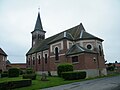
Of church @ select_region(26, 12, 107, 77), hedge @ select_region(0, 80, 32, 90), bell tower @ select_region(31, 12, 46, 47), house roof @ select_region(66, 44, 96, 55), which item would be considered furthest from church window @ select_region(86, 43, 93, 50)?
bell tower @ select_region(31, 12, 46, 47)

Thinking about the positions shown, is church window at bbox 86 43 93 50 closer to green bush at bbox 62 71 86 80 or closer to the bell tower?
green bush at bbox 62 71 86 80

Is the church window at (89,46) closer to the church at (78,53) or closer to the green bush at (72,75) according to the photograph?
the church at (78,53)

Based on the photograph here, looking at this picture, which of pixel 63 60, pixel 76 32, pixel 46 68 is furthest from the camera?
pixel 46 68

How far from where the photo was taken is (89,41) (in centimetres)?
3061

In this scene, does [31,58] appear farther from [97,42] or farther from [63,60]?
[97,42]

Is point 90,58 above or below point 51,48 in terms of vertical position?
below

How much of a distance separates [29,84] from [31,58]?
30.1m

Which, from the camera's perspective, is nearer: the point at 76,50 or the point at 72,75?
the point at 72,75

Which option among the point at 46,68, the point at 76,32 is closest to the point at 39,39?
the point at 46,68

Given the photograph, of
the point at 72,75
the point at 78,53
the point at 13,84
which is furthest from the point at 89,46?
the point at 13,84

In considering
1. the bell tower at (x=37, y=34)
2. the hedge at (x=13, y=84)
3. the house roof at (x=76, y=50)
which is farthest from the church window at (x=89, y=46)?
the bell tower at (x=37, y=34)

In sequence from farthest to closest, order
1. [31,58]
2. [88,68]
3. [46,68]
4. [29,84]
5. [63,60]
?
[31,58], [46,68], [63,60], [88,68], [29,84]

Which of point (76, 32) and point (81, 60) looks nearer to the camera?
point (81, 60)

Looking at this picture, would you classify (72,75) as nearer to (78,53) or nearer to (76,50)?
(78,53)
